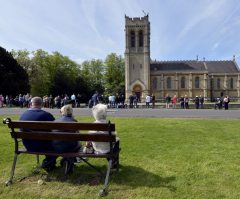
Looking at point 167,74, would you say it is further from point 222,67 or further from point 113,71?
point 113,71

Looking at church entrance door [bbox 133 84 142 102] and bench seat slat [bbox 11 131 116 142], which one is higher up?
church entrance door [bbox 133 84 142 102]

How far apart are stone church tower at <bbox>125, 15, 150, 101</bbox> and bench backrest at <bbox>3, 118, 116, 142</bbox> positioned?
72.3 m

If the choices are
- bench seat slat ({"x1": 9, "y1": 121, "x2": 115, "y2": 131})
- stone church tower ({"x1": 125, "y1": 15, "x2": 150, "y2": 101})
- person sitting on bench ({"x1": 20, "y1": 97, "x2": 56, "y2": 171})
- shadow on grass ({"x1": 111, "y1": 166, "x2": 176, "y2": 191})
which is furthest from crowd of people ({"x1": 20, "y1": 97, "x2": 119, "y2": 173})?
stone church tower ({"x1": 125, "y1": 15, "x2": 150, "y2": 101})

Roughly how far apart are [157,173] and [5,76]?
1993 inches

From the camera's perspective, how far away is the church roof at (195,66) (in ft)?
283

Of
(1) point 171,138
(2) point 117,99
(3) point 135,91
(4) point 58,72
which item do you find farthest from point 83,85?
(1) point 171,138

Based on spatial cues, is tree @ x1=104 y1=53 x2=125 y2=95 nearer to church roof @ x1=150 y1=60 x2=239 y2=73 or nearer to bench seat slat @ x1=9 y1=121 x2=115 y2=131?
church roof @ x1=150 y1=60 x2=239 y2=73

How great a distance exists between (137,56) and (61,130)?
74.8m

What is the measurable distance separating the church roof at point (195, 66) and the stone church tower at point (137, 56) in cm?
645

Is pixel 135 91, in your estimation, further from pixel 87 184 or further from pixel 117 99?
pixel 87 184

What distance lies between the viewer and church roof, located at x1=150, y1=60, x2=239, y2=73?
8631cm

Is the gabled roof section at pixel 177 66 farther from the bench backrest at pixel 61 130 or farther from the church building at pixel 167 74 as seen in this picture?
the bench backrest at pixel 61 130

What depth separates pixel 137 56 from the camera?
79.2 meters

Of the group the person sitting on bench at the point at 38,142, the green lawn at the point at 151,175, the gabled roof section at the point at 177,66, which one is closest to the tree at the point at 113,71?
the gabled roof section at the point at 177,66
